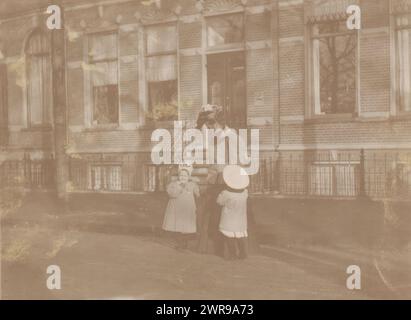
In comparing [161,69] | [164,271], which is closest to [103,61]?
[161,69]

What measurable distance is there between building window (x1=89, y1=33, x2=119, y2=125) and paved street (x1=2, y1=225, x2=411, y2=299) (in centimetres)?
157

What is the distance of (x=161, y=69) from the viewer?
578 centimetres

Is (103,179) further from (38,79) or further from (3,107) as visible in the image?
(3,107)

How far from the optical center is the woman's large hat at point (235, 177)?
4867mm

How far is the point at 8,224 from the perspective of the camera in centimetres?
577

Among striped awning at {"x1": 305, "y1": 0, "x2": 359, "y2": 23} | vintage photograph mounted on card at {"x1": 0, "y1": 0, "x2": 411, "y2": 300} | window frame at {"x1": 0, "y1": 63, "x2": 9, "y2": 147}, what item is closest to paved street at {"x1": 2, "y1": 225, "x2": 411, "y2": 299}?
vintage photograph mounted on card at {"x1": 0, "y1": 0, "x2": 411, "y2": 300}

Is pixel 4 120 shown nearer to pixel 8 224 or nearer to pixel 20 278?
pixel 8 224

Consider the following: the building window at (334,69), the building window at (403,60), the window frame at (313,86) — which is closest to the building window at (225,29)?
the window frame at (313,86)

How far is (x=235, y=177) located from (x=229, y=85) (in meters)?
1.25

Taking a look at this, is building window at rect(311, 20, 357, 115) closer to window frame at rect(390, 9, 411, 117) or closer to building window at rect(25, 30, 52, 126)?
window frame at rect(390, 9, 411, 117)

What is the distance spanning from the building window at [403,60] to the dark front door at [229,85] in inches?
63.9

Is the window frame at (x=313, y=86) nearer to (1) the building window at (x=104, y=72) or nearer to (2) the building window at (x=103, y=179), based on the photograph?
(1) the building window at (x=104, y=72)
